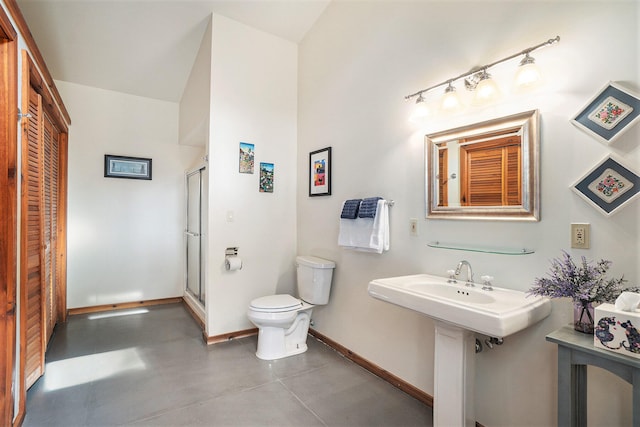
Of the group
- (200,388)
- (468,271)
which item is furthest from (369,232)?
(200,388)

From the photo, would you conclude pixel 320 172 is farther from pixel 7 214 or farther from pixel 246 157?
pixel 7 214

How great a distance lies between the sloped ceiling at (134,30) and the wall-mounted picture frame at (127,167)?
86cm

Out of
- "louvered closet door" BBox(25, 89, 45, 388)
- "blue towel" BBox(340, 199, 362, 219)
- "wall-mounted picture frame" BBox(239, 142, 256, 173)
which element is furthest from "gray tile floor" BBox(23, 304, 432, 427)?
"wall-mounted picture frame" BBox(239, 142, 256, 173)

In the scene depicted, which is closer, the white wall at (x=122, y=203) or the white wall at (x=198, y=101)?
the white wall at (x=198, y=101)

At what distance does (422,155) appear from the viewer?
6.70ft

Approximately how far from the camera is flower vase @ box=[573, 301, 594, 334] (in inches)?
49.5

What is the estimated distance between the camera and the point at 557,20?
4.76 ft

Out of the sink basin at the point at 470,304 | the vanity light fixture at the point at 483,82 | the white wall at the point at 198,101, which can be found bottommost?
the sink basin at the point at 470,304

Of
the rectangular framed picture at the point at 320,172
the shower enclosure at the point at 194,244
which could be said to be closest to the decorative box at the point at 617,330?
the rectangular framed picture at the point at 320,172

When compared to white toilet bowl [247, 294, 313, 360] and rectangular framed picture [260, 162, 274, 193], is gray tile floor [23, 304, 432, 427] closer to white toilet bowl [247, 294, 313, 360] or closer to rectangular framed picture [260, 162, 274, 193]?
white toilet bowl [247, 294, 313, 360]

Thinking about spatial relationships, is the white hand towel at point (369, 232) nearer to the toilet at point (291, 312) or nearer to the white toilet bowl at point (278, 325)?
the toilet at point (291, 312)

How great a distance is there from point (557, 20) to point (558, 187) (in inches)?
29.7

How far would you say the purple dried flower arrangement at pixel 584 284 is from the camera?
1.24 metres

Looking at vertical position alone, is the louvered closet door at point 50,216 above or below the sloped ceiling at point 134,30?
below
